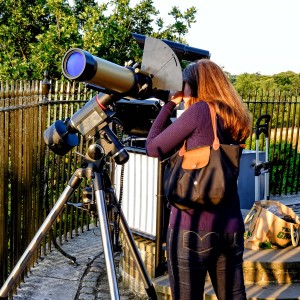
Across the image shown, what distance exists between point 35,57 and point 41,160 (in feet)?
19.8

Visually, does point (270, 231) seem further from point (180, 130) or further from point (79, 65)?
point (79, 65)

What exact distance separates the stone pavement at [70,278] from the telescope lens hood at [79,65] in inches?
96.1

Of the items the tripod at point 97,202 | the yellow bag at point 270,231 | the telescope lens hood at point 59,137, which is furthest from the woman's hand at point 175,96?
the yellow bag at point 270,231

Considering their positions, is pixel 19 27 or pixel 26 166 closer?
pixel 26 166

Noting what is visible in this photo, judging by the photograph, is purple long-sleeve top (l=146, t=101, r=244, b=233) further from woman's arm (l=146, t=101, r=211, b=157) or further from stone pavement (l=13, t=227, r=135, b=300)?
stone pavement (l=13, t=227, r=135, b=300)

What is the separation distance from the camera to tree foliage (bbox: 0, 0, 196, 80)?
1041 cm

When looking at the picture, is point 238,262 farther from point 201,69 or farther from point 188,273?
point 201,69

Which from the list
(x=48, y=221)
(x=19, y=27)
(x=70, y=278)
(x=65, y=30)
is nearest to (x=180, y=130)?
(x=48, y=221)

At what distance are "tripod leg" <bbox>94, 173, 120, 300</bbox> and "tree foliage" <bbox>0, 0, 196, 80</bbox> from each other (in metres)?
7.87

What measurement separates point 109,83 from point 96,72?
0.09m

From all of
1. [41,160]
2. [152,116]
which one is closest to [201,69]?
[152,116]

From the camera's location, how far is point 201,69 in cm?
263

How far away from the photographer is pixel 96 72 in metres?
2.38

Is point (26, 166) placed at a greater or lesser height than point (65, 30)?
lesser
